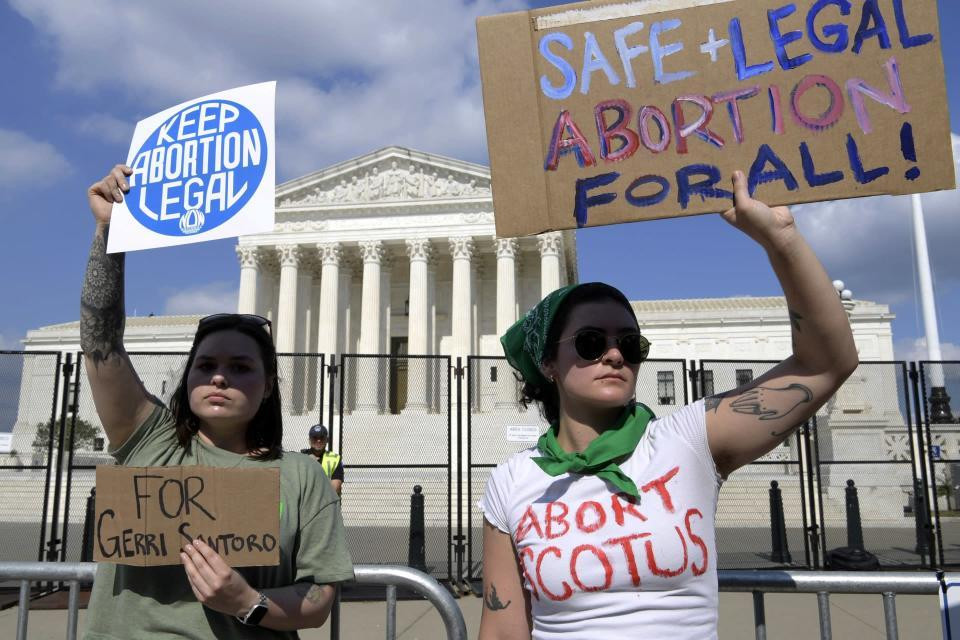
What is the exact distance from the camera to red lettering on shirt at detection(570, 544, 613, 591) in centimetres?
190

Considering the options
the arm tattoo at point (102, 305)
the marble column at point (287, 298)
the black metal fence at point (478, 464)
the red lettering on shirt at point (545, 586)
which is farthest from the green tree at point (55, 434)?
the marble column at point (287, 298)

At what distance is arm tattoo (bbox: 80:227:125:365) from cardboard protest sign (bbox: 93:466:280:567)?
1.54 ft

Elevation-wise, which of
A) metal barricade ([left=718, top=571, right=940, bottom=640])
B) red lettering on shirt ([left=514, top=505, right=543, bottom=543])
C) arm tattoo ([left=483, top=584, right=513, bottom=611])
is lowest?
metal barricade ([left=718, top=571, right=940, bottom=640])

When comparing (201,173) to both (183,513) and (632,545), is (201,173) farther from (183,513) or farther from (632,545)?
(632,545)

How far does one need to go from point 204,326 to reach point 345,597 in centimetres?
763

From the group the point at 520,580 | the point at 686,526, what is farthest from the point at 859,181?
the point at 520,580

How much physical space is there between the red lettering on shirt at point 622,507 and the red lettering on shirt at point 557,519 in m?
0.14

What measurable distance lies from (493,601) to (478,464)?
11.0m

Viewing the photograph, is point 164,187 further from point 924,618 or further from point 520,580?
point 924,618

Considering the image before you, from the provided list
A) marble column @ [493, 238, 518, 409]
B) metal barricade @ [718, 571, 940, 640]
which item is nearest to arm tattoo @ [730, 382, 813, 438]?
metal barricade @ [718, 571, 940, 640]

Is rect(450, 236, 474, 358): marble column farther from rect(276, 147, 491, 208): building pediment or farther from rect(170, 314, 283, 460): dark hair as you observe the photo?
rect(170, 314, 283, 460): dark hair

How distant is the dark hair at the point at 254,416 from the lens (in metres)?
2.43

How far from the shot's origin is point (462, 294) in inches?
1797

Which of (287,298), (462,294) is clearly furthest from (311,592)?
(287,298)
